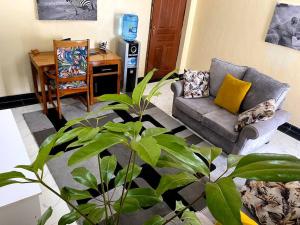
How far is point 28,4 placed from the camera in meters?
2.91

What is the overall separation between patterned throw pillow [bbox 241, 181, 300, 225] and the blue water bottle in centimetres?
294

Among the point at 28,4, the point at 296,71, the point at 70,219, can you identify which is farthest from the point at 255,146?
the point at 28,4

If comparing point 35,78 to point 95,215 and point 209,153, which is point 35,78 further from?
point 209,153

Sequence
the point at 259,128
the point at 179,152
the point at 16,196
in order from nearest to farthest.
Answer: the point at 179,152 < the point at 16,196 < the point at 259,128

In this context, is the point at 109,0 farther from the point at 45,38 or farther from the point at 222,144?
the point at 222,144

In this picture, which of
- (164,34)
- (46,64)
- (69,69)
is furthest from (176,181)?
(164,34)

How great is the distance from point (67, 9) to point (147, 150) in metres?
3.25

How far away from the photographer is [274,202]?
4.67ft

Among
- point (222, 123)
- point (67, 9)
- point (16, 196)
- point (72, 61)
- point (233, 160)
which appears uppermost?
point (67, 9)

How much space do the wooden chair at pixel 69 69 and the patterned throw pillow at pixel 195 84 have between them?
1.33 meters

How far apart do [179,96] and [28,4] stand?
2.28 metres

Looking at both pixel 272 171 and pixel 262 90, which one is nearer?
pixel 272 171

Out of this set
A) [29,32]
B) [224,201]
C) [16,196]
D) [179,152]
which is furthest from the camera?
[29,32]

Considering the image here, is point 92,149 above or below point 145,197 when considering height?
above
